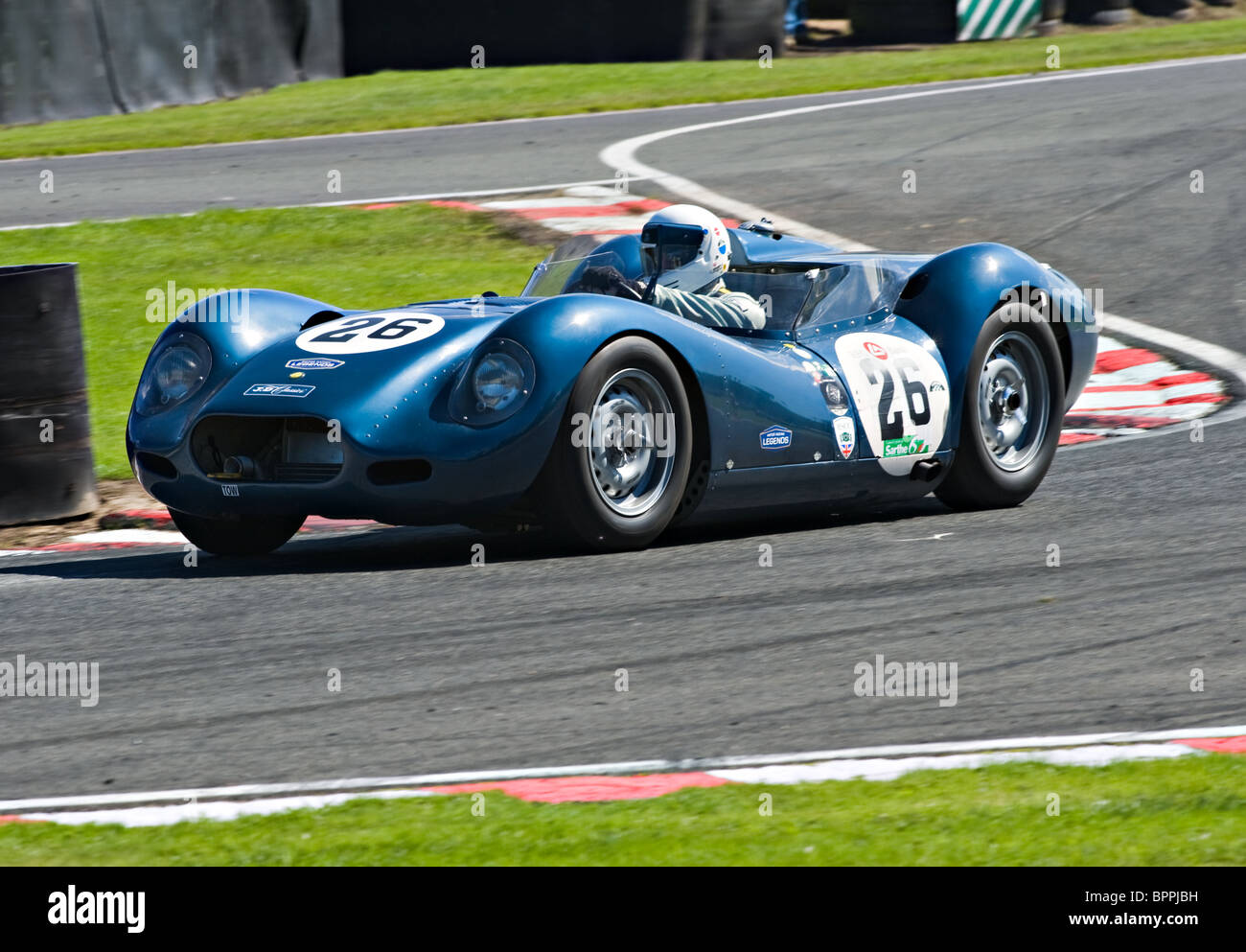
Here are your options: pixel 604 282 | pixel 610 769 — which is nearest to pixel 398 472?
pixel 604 282

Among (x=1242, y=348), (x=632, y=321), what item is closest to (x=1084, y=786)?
(x=632, y=321)

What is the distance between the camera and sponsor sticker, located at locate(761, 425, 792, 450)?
22.6 ft

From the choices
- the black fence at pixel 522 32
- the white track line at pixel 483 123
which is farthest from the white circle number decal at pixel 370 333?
the black fence at pixel 522 32

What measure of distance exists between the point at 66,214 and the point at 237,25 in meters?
7.45

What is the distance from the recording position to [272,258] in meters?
13.8

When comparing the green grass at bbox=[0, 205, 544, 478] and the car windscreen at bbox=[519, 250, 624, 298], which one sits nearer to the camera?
the car windscreen at bbox=[519, 250, 624, 298]

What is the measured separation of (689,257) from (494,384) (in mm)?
1411

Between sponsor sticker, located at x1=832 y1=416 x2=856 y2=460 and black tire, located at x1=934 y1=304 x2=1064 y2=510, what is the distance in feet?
2.10

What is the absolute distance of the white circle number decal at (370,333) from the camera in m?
6.59

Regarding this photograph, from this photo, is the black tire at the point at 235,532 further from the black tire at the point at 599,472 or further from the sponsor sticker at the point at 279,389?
the black tire at the point at 599,472

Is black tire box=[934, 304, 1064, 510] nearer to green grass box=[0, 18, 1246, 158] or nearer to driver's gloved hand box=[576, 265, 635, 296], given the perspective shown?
driver's gloved hand box=[576, 265, 635, 296]

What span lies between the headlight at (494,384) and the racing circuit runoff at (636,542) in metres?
0.01

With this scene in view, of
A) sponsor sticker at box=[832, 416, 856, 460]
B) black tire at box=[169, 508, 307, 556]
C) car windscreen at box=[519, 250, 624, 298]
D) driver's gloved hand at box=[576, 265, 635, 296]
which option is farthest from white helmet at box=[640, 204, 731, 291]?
black tire at box=[169, 508, 307, 556]

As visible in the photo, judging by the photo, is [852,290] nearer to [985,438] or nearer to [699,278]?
[699,278]
